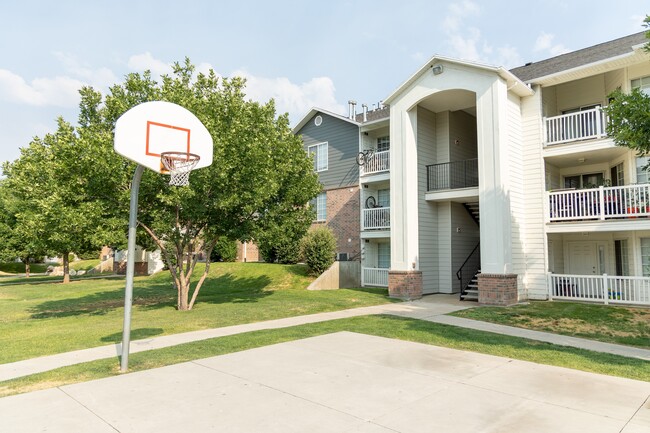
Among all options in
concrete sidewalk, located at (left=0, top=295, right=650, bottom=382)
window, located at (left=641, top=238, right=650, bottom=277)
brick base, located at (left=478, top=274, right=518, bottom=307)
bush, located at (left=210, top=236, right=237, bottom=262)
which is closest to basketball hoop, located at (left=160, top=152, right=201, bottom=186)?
concrete sidewalk, located at (left=0, top=295, right=650, bottom=382)

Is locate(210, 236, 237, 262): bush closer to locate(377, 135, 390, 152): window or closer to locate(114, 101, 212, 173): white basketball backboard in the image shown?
locate(377, 135, 390, 152): window

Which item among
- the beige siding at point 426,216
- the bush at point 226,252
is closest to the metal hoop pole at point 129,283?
the beige siding at point 426,216

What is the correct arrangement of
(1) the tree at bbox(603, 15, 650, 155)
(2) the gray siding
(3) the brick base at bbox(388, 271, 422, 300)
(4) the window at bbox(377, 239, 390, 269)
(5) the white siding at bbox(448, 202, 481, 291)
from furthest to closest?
(2) the gray siding < (4) the window at bbox(377, 239, 390, 269) < (5) the white siding at bbox(448, 202, 481, 291) < (3) the brick base at bbox(388, 271, 422, 300) < (1) the tree at bbox(603, 15, 650, 155)

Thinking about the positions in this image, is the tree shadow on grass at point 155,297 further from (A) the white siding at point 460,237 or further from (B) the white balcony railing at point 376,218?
(A) the white siding at point 460,237

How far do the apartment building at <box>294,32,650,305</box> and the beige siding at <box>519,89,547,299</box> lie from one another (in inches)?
1.5

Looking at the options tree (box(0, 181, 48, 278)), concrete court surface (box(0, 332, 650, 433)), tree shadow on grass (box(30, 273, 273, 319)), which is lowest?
tree shadow on grass (box(30, 273, 273, 319))

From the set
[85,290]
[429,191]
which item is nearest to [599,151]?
[429,191]

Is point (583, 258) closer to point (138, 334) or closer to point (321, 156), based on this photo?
point (321, 156)

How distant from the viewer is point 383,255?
21.6m

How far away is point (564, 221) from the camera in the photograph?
15445mm

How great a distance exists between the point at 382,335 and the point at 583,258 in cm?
1196

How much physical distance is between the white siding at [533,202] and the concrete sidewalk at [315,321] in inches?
110

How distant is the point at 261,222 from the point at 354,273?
27.9 ft

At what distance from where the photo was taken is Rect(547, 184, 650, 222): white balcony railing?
13.7m
